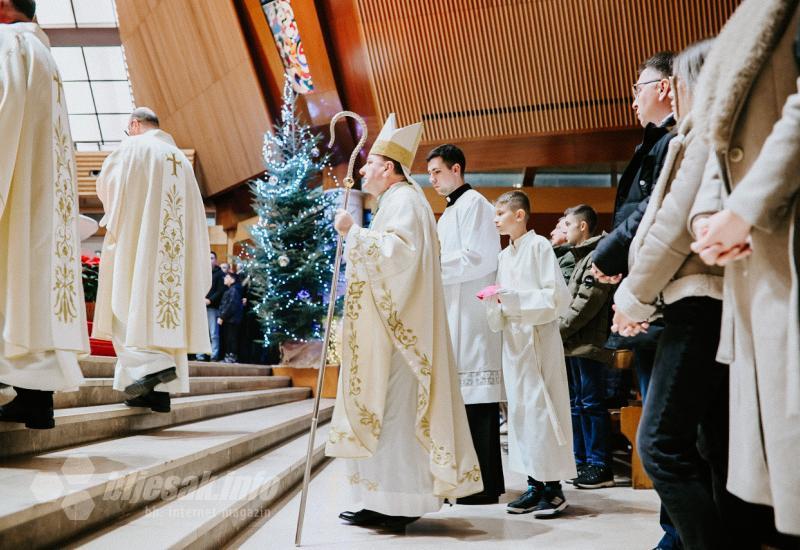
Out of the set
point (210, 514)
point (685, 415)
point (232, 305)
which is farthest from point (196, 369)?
point (685, 415)

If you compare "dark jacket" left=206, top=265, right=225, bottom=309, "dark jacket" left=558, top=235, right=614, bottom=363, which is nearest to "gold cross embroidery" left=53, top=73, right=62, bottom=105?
"dark jacket" left=558, top=235, right=614, bottom=363

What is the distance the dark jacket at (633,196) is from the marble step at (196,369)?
319 centimetres

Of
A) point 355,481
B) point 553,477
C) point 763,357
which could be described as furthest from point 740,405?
point 553,477

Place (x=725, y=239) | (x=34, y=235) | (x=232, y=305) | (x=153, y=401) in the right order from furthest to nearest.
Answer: (x=232, y=305) < (x=153, y=401) < (x=34, y=235) < (x=725, y=239)

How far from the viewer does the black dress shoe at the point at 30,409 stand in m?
2.60

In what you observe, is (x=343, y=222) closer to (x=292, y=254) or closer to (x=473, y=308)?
(x=473, y=308)

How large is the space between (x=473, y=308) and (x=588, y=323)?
3.25 feet

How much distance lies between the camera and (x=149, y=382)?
149 inches

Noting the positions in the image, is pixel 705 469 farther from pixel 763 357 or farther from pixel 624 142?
pixel 624 142

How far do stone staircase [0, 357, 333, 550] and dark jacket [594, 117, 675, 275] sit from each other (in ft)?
5.35

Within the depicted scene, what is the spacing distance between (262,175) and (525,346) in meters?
11.7

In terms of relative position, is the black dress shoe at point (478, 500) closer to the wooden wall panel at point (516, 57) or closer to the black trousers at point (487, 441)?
the black trousers at point (487, 441)

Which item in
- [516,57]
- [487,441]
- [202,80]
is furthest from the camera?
[202,80]

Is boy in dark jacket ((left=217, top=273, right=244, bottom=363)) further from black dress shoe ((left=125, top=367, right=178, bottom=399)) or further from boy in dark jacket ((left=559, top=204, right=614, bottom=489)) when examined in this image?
boy in dark jacket ((left=559, top=204, right=614, bottom=489))
